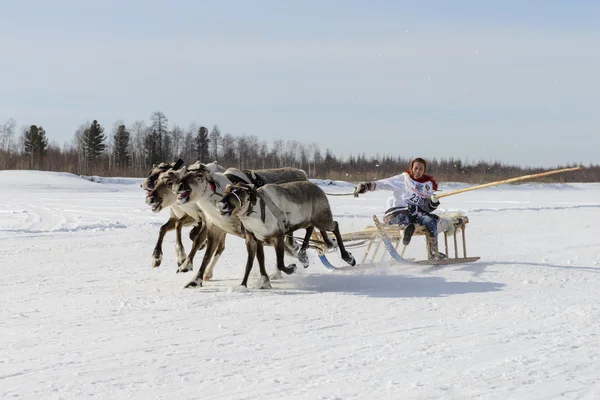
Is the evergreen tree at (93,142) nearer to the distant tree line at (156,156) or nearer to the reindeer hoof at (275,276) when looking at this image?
the distant tree line at (156,156)

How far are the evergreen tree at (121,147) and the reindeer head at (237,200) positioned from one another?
3118 inches

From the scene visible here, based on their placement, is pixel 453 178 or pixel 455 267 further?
pixel 453 178

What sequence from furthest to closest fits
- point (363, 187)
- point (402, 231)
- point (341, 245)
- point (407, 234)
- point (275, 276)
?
point (402, 231) < point (363, 187) < point (407, 234) < point (341, 245) < point (275, 276)

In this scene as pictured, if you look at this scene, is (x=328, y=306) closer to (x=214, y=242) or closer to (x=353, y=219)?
(x=214, y=242)

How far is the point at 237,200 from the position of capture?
820cm

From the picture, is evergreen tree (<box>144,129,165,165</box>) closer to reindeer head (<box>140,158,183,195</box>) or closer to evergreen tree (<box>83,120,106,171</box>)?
evergreen tree (<box>83,120,106,171</box>)

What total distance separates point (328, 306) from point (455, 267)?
3426mm

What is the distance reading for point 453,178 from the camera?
66000mm

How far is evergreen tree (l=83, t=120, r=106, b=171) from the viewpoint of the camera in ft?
268

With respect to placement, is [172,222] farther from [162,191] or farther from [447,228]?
[447,228]

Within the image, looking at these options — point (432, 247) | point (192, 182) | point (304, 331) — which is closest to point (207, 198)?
point (192, 182)

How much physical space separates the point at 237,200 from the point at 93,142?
256 ft

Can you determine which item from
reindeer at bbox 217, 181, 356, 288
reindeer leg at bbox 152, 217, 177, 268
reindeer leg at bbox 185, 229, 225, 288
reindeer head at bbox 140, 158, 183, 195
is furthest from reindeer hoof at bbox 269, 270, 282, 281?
reindeer head at bbox 140, 158, 183, 195

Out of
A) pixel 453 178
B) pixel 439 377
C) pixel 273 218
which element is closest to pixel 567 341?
pixel 439 377
